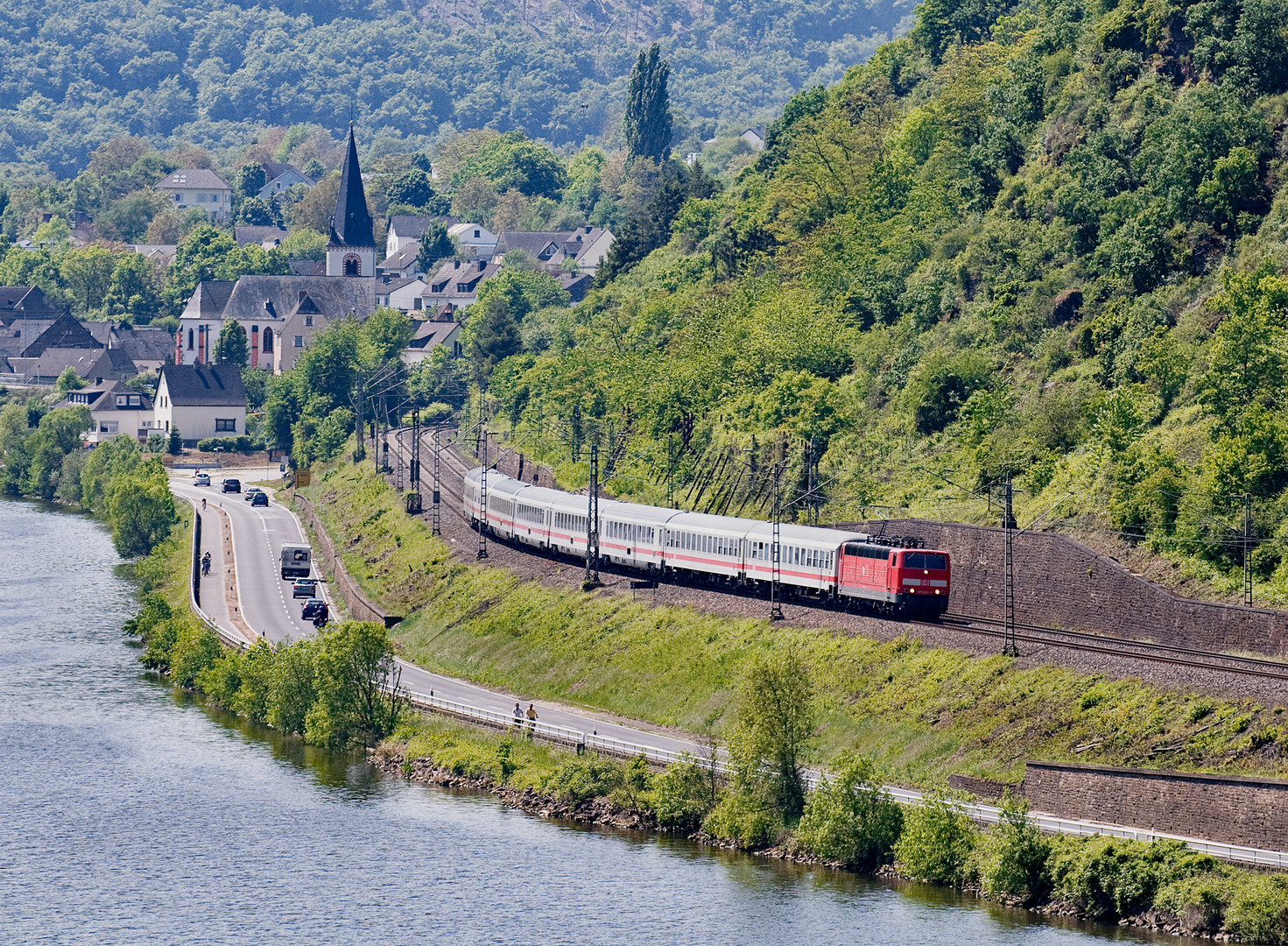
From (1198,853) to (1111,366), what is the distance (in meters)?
41.7

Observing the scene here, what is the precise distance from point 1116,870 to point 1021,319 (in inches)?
1971

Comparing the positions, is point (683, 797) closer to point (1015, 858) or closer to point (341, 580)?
point (1015, 858)

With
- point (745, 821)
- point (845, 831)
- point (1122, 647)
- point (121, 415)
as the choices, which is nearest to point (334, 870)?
point (745, 821)

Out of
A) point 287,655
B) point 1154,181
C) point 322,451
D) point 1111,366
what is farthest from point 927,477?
point 322,451

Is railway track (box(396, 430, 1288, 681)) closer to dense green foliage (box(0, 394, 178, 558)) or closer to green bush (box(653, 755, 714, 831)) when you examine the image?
green bush (box(653, 755, 714, 831))

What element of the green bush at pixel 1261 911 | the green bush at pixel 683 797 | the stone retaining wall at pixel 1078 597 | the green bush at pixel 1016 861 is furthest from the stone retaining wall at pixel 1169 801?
the green bush at pixel 683 797

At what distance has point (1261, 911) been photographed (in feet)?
153

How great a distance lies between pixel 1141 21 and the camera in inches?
4040

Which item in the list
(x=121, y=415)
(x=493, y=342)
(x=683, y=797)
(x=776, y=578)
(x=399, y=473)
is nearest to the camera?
(x=683, y=797)

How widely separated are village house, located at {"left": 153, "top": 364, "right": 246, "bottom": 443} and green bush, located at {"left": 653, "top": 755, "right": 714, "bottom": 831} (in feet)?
398

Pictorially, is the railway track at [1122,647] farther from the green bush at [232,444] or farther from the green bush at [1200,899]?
the green bush at [232,444]

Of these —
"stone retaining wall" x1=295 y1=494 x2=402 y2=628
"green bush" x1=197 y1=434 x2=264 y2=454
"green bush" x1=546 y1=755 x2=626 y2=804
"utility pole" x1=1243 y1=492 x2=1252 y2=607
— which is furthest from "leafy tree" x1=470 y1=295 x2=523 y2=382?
"utility pole" x1=1243 y1=492 x2=1252 y2=607

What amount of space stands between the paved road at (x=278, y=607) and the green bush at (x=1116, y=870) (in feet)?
55.5

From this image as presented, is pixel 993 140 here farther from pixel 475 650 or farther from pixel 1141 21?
pixel 475 650
